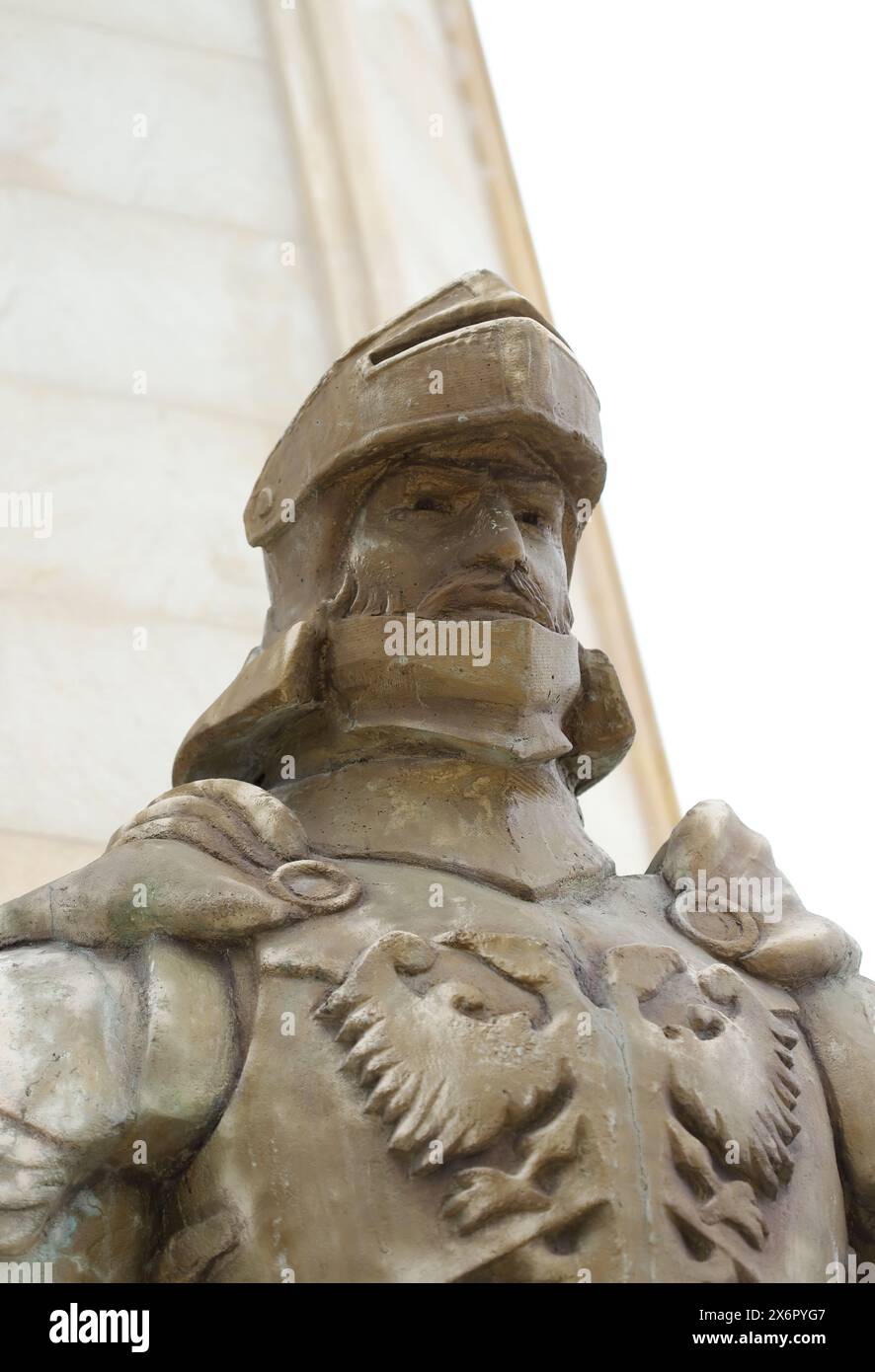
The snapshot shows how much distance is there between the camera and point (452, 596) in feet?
8.09

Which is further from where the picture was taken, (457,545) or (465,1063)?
(457,545)

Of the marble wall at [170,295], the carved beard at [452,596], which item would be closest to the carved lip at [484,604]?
the carved beard at [452,596]

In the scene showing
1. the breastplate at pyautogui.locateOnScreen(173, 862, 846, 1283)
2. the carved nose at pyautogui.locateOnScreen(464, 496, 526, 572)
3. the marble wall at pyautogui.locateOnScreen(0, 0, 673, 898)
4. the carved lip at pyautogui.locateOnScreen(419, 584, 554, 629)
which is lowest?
the breastplate at pyautogui.locateOnScreen(173, 862, 846, 1283)

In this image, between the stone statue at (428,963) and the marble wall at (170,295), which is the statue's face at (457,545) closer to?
the stone statue at (428,963)

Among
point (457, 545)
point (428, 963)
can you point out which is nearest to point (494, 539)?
point (457, 545)

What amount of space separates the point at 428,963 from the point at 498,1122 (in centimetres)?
22

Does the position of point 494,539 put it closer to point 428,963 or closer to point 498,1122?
point 428,963

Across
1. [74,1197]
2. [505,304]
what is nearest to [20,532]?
[505,304]

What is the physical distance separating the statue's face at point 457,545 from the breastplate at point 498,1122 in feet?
1.44

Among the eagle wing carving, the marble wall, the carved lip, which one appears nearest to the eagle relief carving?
the eagle wing carving

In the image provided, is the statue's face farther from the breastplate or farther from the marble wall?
the marble wall

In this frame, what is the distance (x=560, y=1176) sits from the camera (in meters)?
2.05

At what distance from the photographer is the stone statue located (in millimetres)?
2045
